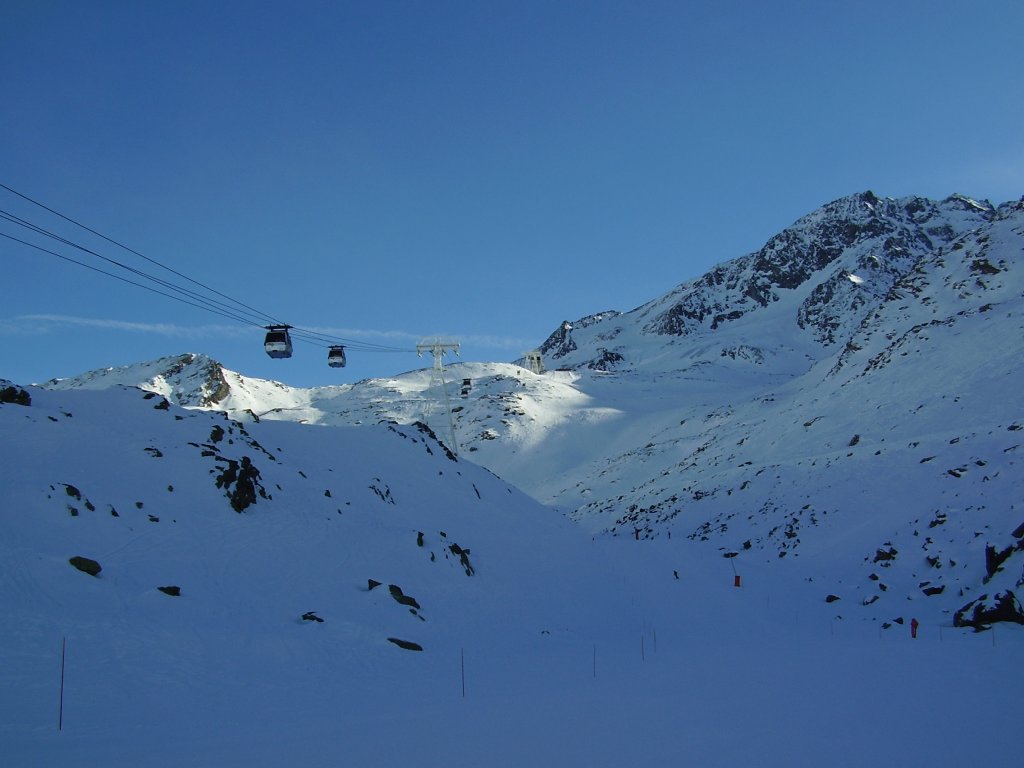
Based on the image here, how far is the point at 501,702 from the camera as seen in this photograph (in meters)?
11.6

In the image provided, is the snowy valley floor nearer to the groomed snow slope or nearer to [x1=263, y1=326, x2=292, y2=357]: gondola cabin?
the groomed snow slope

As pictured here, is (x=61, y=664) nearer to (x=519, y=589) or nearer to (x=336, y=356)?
(x=519, y=589)

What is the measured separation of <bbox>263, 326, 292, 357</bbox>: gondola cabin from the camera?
26927 millimetres

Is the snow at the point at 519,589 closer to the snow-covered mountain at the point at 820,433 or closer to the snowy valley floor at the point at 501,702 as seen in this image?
the snowy valley floor at the point at 501,702

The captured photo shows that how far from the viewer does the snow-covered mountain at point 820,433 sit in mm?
25922

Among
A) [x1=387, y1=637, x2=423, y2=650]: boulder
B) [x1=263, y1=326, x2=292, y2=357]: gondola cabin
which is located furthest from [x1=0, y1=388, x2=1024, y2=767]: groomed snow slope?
[x1=263, y1=326, x2=292, y2=357]: gondola cabin

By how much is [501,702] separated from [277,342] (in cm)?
1966

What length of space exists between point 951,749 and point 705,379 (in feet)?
358

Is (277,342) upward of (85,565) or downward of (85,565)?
upward

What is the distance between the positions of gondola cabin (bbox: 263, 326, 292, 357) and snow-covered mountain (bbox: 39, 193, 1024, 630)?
17.4ft

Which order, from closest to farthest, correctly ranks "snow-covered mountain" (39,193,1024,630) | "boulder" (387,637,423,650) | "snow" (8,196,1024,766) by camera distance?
1. "snow" (8,196,1024,766)
2. "boulder" (387,637,423,650)
3. "snow-covered mountain" (39,193,1024,630)

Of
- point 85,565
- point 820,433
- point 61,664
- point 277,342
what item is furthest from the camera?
point 820,433

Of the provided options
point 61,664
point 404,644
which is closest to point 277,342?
point 404,644

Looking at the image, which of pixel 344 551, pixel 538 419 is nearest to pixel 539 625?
pixel 344 551
